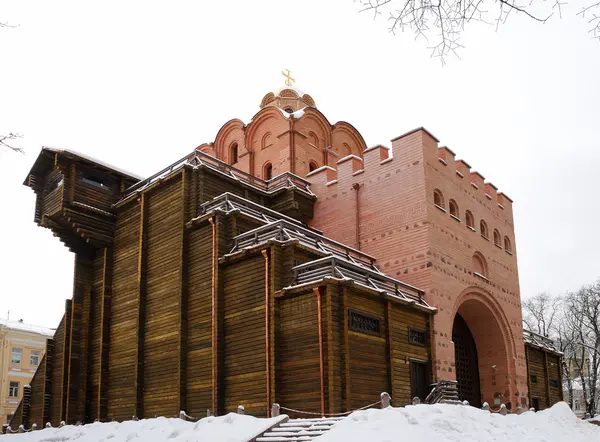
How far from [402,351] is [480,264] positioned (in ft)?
25.8

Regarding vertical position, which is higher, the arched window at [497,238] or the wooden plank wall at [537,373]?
the arched window at [497,238]

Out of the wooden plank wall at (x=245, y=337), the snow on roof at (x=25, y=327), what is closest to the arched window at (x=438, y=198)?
the wooden plank wall at (x=245, y=337)

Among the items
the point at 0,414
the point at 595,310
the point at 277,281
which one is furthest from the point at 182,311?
the point at 595,310

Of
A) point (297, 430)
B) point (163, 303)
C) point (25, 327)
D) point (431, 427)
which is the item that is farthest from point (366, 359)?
point (25, 327)

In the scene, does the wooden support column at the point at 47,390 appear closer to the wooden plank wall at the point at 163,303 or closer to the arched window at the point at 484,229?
the wooden plank wall at the point at 163,303

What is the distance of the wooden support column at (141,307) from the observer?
20281mm

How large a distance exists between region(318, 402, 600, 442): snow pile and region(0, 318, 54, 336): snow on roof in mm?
34679

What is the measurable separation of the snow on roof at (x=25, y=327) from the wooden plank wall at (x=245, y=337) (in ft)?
90.1

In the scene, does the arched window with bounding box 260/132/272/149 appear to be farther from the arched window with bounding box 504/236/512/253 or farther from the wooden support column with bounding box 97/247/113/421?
the arched window with bounding box 504/236/512/253

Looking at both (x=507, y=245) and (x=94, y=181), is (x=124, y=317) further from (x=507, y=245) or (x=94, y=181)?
(x=507, y=245)

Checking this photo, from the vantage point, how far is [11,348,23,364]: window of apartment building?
1578 inches

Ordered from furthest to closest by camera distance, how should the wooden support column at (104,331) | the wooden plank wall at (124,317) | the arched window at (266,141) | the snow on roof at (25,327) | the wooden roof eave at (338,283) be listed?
the snow on roof at (25,327) → the arched window at (266,141) → the wooden support column at (104,331) → the wooden plank wall at (124,317) → the wooden roof eave at (338,283)

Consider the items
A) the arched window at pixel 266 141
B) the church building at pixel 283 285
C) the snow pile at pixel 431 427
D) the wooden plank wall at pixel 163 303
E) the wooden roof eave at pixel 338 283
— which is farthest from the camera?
the arched window at pixel 266 141

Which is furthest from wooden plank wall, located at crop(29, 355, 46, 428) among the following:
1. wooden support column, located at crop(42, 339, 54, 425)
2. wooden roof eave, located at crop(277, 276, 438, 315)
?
wooden roof eave, located at crop(277, 276, 438, 315)
